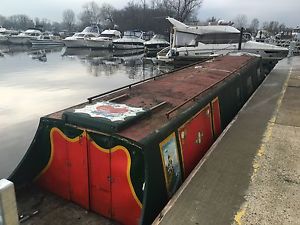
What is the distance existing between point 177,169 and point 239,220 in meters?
1.32

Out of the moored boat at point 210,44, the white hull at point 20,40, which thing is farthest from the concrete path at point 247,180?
the white hull at point 20,40

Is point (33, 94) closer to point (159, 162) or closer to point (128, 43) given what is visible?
point (159, 162)

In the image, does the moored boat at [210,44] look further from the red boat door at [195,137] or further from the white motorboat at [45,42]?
the white motorboat at [45,42]

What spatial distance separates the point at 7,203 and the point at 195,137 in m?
3.42

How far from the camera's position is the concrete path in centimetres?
358

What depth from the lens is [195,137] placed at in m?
5.39

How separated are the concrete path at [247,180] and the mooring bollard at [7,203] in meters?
1.55

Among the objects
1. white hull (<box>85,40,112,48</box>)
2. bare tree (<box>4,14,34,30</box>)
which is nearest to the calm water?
white hull (<box>85,40,112,48</box>)

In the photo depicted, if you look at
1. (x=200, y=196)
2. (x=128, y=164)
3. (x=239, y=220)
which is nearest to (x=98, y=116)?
(x=128, y=164)

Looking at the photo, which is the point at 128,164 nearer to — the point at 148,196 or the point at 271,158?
the point at 148,196

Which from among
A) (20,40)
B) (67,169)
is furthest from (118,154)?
(20,40)

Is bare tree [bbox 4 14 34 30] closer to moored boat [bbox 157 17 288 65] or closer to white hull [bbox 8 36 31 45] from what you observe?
white hull [bbox 8 36 31 45]

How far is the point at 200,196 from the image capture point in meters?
3.96

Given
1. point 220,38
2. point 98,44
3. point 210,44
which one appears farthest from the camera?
point 98,44
